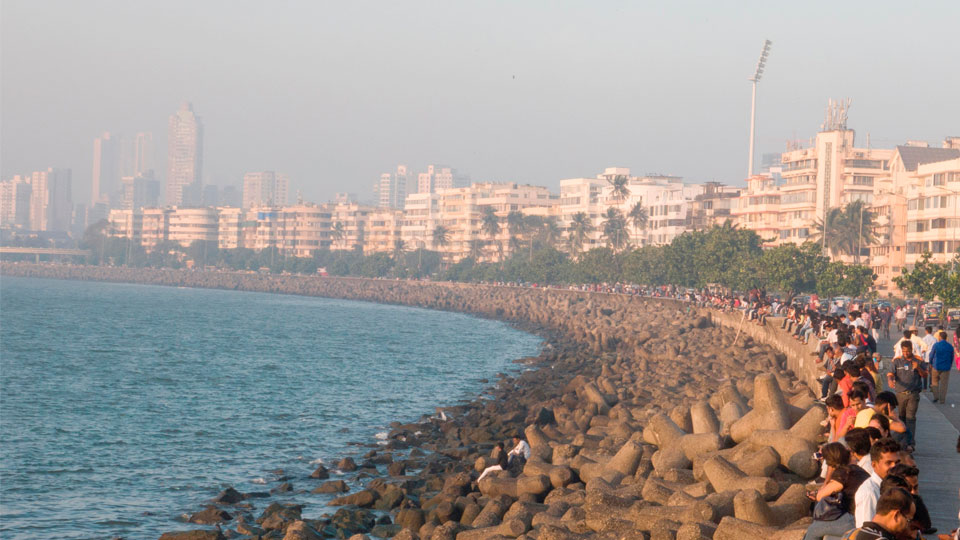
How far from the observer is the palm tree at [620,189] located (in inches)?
5541

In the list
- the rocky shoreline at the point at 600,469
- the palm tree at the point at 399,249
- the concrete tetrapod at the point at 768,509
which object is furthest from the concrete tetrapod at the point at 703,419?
the palm tree at the point at 399,249

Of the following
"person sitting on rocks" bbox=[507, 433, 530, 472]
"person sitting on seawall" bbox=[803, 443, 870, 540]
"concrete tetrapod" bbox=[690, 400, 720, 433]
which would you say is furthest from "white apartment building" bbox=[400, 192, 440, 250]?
"person sitting on seawall" bbox=[803, 443, 870, 540]

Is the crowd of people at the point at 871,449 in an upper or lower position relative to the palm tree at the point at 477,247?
lower

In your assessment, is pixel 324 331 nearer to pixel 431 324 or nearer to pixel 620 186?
pixel 431 324

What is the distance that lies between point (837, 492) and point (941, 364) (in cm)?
1215

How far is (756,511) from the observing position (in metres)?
11.8

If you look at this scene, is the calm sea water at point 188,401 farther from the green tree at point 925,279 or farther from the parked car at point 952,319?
the parked car at point 952,319

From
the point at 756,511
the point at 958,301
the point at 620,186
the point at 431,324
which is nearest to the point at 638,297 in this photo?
the point at 431,324

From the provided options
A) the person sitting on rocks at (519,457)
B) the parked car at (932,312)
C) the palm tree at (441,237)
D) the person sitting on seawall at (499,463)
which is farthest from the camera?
the palm tree at (441,237)

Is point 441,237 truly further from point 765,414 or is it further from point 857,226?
point 765,414

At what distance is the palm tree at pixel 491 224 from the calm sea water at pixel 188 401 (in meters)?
73.2

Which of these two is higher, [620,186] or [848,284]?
[620,186]

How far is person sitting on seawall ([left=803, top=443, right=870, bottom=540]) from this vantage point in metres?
8.39

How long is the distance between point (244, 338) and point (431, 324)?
1870 centimetres
